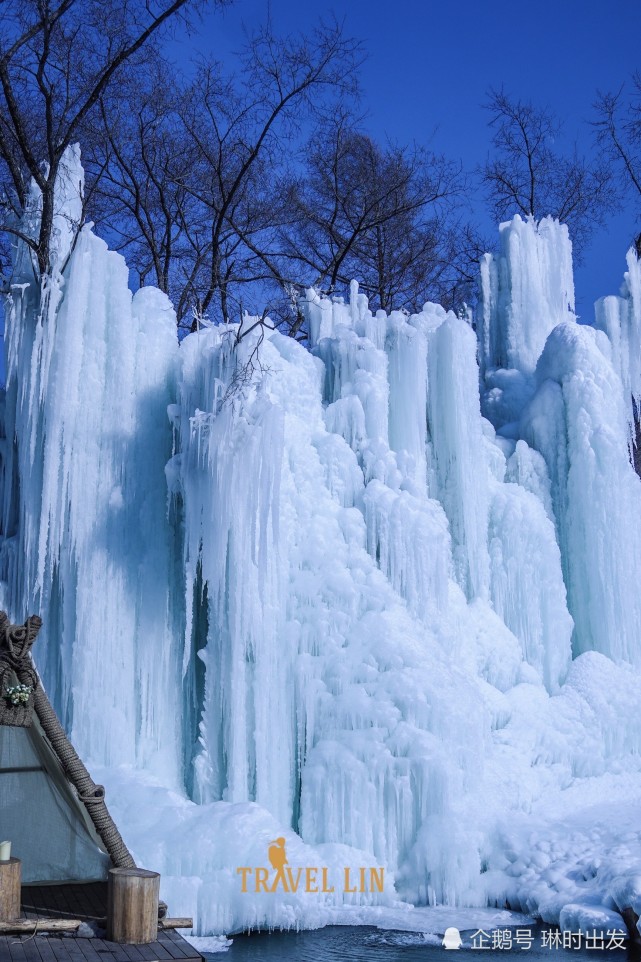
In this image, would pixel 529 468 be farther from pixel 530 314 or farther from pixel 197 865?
pixel 197 865

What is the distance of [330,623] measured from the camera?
31.5 ft

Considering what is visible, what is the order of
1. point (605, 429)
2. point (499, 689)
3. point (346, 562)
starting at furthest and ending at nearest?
point (605, 429) < point (499, 689) < point (346, 562)

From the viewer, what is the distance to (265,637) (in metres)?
9.34

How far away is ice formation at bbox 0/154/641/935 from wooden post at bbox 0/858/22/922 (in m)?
2.11

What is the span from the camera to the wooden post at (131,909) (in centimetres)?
587

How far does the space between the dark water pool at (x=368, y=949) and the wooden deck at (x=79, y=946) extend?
3.98ft

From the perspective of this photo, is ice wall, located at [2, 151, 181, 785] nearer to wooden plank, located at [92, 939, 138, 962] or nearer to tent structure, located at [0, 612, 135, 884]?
tent structure, located at [0, 612, 135, 884]

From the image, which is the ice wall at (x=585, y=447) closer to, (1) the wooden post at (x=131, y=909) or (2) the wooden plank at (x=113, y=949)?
(1) the wooden post at (x=131, y=909)

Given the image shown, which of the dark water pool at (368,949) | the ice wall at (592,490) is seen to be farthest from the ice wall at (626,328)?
the dark water pool at (368,949)

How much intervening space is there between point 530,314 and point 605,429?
9.41 ft

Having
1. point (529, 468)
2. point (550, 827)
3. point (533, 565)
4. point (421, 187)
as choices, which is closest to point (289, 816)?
point (550, 827)

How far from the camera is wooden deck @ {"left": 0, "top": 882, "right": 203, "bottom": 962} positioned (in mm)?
5520

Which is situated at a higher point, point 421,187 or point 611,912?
point 421,187

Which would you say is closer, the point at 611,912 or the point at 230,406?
the point at 611,912
